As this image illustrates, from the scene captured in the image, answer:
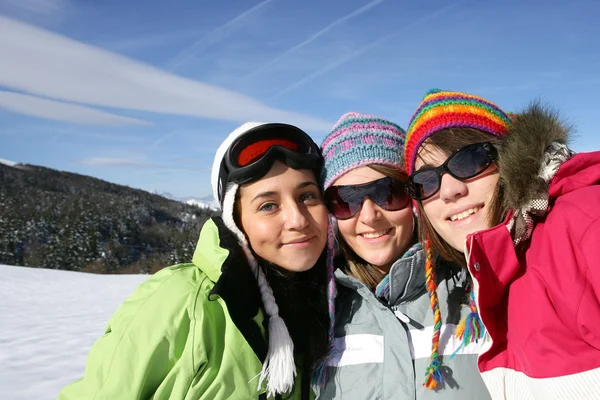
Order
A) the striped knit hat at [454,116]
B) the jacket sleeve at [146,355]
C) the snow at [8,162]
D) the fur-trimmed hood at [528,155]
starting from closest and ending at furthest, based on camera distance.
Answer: the fur-trimmed hood at [528,155] → the jacket sleeve at [146,355] → the striped knit hat at [454,116] → the snow at [8,162]

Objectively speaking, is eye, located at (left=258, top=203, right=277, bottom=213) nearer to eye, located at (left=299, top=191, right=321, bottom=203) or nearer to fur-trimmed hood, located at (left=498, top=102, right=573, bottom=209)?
eye, located at (left=299, top=191, right=321, bottom=203)

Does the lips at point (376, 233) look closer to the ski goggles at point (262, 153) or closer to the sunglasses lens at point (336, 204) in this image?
the sunglasses lens at point (336, 204)

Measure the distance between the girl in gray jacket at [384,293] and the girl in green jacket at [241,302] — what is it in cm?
12

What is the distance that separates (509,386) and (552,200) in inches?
28.0

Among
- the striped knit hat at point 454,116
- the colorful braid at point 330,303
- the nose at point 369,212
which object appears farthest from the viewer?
the nose at point 369,212

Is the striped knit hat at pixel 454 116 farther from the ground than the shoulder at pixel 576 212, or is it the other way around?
the striped knit hat at pixel 454 116

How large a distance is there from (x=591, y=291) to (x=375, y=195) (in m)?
1.11

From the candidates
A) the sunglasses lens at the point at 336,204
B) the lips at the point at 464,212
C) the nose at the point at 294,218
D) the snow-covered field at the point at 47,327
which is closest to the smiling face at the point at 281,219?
the nose at the point at 294,218

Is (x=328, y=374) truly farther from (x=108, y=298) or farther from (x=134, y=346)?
(x=108, y=298)

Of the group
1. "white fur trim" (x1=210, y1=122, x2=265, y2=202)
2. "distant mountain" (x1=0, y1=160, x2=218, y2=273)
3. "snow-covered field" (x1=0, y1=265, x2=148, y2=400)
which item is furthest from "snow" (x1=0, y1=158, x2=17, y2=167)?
"white fur trim" (x1=210, y1=122, x2=265, y2=202)

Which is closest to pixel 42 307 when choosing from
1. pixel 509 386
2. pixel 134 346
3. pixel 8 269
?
pixel 8 269

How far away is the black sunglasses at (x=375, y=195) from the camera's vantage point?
234cm

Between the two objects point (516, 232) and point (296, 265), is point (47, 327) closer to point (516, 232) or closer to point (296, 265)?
point (296, 265)

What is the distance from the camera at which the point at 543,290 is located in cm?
154
